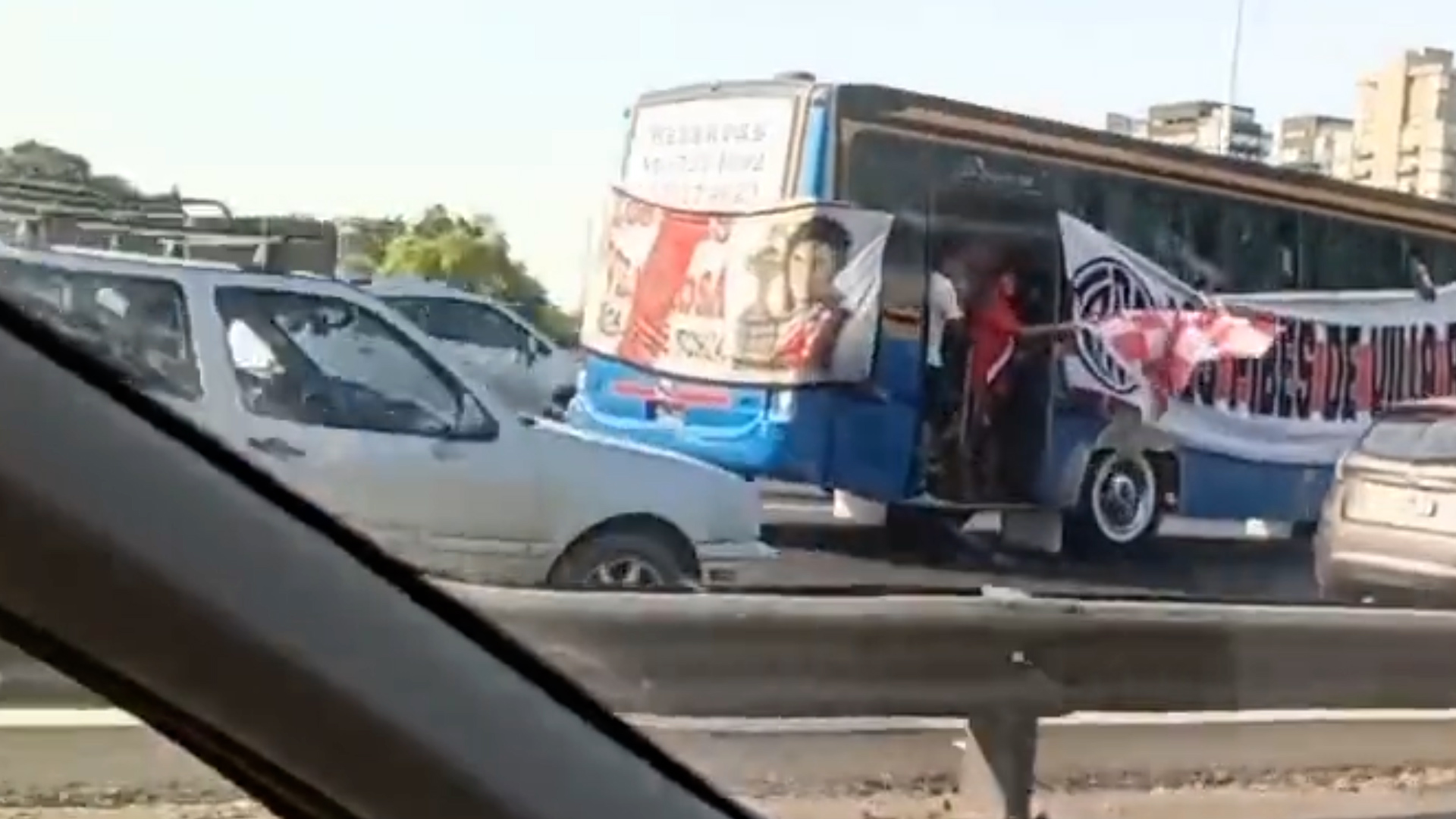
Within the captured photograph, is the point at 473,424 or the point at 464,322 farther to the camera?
the point at 473,424

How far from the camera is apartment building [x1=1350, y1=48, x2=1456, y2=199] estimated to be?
3934 mm

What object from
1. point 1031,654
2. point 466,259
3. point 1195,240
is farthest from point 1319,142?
point 1195,240

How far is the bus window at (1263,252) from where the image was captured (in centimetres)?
771

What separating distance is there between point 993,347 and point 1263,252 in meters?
1.03

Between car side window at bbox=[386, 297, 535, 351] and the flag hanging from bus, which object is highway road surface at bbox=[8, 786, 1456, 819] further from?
the flag hanging from bus

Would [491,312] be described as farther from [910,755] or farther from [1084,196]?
[1084,196]

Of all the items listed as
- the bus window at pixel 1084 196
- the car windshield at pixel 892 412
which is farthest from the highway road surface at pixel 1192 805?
the bus window at pixel 1084 196

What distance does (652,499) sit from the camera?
4.54 metres

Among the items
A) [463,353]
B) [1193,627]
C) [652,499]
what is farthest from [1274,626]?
[463,353]

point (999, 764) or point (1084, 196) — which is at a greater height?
point (1084, 196)

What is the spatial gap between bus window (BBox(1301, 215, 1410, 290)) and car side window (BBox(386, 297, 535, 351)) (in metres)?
4.19

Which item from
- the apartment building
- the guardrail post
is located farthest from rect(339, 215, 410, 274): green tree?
the guardrail post

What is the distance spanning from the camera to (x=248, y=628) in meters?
1.81

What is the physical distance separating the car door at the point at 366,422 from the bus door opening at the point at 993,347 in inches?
139
